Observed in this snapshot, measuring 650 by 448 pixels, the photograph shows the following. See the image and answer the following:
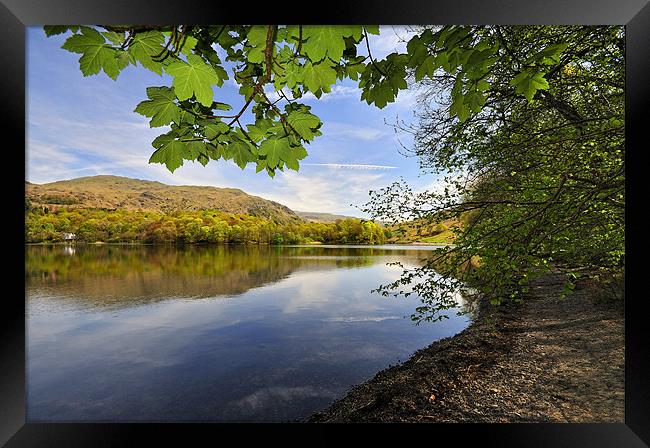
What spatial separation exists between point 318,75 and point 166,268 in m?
26.9

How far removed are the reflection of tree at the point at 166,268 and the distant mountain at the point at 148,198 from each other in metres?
4.64

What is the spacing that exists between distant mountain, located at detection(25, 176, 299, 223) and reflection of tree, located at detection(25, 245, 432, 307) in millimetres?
4638

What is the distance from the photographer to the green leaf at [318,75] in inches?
34.8

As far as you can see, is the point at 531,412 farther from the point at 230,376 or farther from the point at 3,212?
the point at 230,376

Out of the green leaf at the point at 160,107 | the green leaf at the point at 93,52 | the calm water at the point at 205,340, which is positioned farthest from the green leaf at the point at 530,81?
the calm water at the point at 205,340

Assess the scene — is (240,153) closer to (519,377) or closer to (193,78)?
(193,78)

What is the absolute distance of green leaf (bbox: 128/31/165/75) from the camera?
2.52 ft

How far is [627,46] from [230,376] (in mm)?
8348

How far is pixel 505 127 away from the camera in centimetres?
273

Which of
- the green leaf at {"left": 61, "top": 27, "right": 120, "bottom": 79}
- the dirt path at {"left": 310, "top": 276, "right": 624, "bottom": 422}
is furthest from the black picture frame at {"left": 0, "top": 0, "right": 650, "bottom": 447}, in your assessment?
the dirt path at {"left": 310, "top": 276, "right": 624, "bottom": 422}

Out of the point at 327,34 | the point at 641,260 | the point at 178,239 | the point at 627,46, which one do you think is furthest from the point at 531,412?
the point at 178,239

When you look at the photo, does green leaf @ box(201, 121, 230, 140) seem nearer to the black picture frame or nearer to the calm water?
the black picture frame

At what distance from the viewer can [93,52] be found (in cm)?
77
